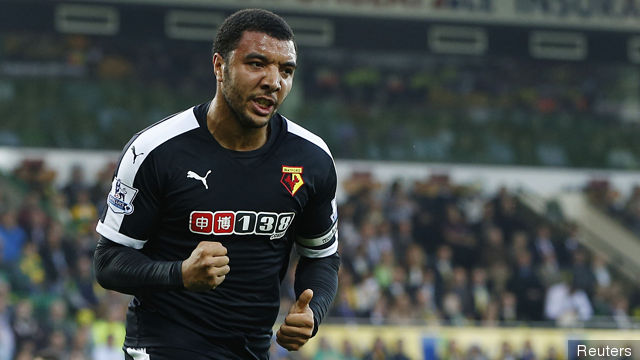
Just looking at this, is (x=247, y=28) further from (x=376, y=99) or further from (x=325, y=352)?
(x=376, y=99)

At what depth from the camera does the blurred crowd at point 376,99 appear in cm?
2042

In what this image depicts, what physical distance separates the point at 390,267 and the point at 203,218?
40.3 feet

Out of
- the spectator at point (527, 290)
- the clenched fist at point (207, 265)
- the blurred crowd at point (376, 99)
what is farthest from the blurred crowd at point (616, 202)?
the clenched fist at point (207, 265)

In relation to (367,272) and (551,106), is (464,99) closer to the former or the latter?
(551,106)

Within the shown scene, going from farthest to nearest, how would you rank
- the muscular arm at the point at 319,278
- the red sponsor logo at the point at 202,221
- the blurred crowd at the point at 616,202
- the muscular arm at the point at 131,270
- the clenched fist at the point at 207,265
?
1. the blurred crowd at the point at 616,202
2. the muscular arm at the point at 319,278
3. the red sponsor logo at the point at 202,221
4. the muscular arm at the point at 131,270
5. the clenched fist at the point at 207,265

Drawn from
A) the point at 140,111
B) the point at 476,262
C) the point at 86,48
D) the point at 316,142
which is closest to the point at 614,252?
the point at 476,262

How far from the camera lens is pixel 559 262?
17281 mm

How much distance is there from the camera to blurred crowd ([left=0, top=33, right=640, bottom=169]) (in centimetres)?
2042

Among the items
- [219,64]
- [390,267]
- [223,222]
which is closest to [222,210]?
[223,222]

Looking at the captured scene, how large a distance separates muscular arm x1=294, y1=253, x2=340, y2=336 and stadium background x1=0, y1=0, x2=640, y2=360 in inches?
401

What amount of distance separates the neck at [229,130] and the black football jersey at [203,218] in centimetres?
3

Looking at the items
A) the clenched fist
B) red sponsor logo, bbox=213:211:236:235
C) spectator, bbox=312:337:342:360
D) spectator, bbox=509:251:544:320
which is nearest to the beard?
red sponsor logo, bbox=213:211:236:235

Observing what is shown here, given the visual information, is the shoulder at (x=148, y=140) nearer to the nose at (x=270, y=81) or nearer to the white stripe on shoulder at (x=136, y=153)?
the white stripe on shoulder at (x=136, y=153)

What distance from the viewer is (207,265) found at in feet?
9.96
